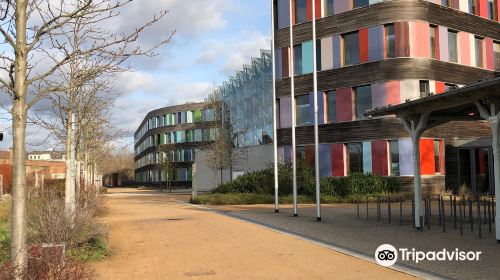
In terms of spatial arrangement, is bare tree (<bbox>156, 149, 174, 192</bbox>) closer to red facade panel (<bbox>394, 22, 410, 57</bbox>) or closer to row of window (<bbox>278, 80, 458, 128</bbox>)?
row of window (<bbox>278, 80, 458, 128</bbox>)

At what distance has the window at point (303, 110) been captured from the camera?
35.9 meters

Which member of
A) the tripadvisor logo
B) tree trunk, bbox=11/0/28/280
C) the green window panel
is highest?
the green window panel

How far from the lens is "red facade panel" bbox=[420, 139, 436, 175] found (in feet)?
106

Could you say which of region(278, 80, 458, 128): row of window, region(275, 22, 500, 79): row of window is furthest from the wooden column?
region(275, 22, 500, 79): row of window

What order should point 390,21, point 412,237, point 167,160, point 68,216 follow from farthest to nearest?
point 167,160 < point 390,21 < point 412,237 < point 68,216

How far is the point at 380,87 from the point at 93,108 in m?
18.5

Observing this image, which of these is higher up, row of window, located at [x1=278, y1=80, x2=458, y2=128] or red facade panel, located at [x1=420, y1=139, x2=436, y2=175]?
row of window, located at [x1=278, y1=80, x2=458, y2=128]

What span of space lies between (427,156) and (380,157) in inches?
110

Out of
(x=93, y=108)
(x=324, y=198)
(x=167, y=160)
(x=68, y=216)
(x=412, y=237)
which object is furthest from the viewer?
(x=167, y=160)

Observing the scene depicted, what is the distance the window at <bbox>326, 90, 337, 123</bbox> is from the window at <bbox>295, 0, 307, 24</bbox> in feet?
17.7

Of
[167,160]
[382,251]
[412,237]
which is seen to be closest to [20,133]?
[382,251]

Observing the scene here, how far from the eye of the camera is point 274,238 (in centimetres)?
1378

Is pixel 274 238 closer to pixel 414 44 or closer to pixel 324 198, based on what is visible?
pixel 324 198

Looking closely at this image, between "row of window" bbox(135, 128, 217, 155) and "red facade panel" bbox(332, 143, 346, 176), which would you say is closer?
"red facade panel" bbox(332, 143, 346, 176)
